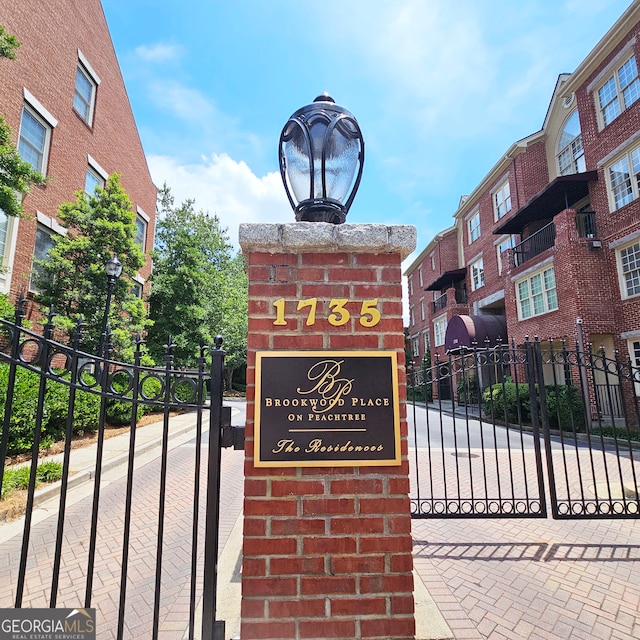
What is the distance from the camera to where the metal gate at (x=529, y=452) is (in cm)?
440

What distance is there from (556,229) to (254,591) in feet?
53.2

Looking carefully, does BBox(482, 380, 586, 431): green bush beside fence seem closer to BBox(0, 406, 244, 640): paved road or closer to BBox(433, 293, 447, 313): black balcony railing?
BBox(0, 406, 244, 640): paved road

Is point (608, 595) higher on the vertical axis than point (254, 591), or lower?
lower

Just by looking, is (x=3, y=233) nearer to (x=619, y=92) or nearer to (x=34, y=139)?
(x=34, y=139)

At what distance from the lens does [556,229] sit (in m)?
14.3

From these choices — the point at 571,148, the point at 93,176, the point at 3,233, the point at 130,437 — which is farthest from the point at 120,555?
the point at 571,148

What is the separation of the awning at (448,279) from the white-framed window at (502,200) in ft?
14.9

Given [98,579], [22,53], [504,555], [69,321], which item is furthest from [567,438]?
[22,53]

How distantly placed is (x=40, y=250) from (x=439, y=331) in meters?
23.6

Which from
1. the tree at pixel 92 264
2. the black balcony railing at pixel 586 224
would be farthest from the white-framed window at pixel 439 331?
the tree at pixel 92 264

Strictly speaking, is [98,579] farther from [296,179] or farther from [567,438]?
[567,438]

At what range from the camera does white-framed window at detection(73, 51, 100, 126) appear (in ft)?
44.1

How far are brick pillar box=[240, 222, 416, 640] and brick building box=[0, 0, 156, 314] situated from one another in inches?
364

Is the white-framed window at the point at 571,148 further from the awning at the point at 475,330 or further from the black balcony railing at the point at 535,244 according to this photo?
the awning at the point at 475,330
